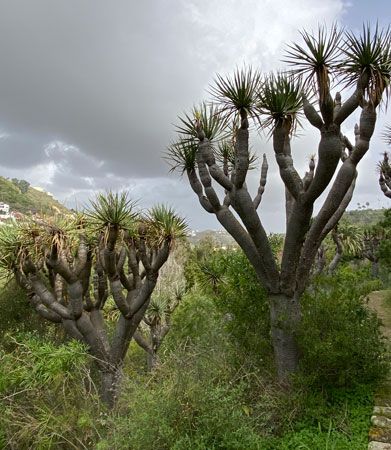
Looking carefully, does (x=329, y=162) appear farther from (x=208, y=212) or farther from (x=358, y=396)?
(x=358, y=396)

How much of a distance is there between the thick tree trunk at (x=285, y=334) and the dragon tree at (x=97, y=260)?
2.92m

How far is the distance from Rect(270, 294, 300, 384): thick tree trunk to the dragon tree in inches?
115

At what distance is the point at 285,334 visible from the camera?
641 centimetres

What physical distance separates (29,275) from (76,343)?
191 cm

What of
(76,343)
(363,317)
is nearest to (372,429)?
(363,317)

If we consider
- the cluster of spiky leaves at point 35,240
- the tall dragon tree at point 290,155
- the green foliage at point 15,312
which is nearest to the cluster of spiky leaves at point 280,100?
the tall dragon tree at point 290,155

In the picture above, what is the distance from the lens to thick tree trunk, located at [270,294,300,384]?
6.34 metres

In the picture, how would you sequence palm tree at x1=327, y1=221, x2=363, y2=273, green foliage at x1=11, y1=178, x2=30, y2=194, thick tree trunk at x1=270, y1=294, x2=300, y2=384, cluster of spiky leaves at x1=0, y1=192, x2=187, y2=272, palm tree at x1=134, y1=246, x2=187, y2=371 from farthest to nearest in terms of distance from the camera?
green foliage at x1=11, y1=178, x2=30, y2=194, palm tree at x1=327, y1=221, x2=363, y2=273, palm tree at x1=134, y1=246, x2=187, y2=371, cluster of spiky leaves at x1=0, y1=192, x2=187, y2=272, thick tree trunk at x1=270, y1=294, x2=300, y2=384

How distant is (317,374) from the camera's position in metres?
6.16

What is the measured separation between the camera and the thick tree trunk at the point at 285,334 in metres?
6.34

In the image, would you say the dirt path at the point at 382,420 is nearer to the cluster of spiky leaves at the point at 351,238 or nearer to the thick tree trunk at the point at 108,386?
the thick tree trunk at the point at 108,386

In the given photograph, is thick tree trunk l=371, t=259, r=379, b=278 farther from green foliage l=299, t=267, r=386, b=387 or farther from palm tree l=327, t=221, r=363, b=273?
green foliage l=299, t=267, r=386, b=387

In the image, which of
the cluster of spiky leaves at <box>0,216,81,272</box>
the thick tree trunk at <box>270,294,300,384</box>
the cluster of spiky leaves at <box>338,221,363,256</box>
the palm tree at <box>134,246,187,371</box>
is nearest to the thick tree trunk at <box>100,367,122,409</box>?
the palm tree at <box>134,246,187,371</box>

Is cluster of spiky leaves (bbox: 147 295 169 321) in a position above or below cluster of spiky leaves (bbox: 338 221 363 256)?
below
